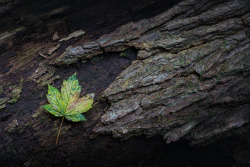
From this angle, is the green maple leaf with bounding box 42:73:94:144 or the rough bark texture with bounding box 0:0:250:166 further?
the rough bark texture with bounding box 0:0:250:166

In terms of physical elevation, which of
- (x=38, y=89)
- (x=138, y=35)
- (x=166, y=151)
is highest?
(x=138, y=35)

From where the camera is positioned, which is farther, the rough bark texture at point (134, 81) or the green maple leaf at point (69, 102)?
the rough bark texture at point (134, 81)

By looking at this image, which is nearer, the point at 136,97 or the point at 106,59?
the point at 136,97

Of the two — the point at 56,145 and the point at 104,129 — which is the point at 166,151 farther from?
the point at 56,145

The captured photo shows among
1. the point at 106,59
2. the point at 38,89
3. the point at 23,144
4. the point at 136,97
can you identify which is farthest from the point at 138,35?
the point at 23,144
